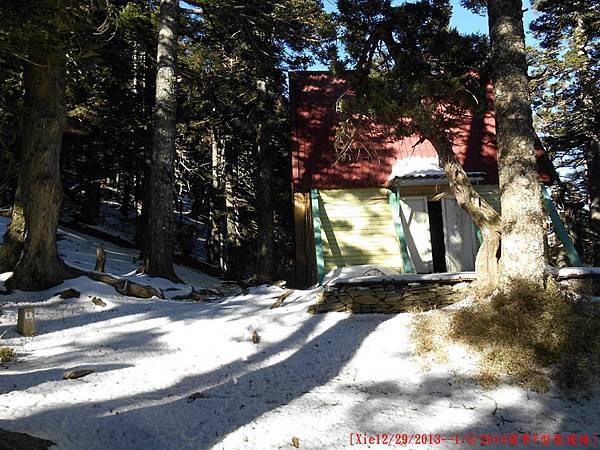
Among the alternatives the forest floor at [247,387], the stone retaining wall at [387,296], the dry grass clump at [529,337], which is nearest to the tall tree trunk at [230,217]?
the stone retaining wall at [387,296]

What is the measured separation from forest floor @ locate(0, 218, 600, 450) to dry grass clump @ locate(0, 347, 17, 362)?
108mm

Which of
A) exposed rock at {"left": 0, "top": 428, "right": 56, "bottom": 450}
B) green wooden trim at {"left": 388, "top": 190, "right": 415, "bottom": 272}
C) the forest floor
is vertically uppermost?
green wooden trim at {"left": 388, "top": 190, "right": 415, "bottom": 272}

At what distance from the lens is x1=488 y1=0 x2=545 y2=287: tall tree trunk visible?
19.9ft

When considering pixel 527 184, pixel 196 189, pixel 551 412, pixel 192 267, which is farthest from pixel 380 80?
pixel 196 189

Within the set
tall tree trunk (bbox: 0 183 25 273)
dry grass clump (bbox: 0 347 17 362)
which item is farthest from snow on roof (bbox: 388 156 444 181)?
dry grass clump (bbox: 0 347 17 362)

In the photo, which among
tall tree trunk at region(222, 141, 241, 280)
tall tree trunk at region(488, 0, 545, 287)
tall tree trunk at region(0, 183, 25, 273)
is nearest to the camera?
tall tree trunk at region(488, 0, 545, 287)

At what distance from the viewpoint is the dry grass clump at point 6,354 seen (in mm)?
5019

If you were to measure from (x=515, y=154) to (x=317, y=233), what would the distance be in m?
4.99

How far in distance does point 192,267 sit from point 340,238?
10.4 m

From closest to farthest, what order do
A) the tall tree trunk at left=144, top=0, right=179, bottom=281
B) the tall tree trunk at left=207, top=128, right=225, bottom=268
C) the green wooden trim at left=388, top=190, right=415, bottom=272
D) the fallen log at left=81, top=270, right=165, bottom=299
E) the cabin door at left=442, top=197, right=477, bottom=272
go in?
1. the fallen log at left=81, top=270, right=165, bottom=299
2. the green wooden trim at left=388, top=190, right=415, bottom=272
3. the tall tree trunk at left=144, top=0, right=179, bottom=281
4. the cabin door at left=442, top=197, right=477, bottom=272
5. the tall tree trunk at left=207, top=128, right=225, bottom=268

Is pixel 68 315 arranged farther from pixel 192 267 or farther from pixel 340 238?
pixel 192 267

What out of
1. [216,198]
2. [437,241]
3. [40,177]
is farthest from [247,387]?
[216,198]

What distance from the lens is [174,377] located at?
4.70 metres

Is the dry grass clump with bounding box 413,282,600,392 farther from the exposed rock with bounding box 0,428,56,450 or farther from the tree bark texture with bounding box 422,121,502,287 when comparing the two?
the exposed rock with bounding box 0,428,56,450
